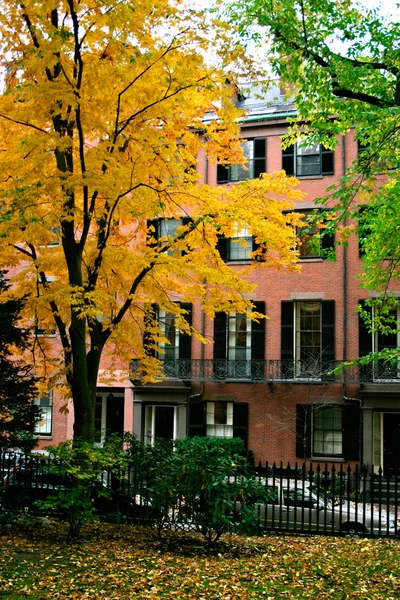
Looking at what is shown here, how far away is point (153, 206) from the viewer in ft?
33.4

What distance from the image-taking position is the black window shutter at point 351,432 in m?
22.5

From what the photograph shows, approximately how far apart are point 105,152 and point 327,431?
52.6ft

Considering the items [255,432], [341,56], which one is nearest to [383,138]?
[341,56]

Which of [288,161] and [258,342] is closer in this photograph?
[258,342]

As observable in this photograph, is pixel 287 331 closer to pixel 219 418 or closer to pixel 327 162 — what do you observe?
pixel 219 418

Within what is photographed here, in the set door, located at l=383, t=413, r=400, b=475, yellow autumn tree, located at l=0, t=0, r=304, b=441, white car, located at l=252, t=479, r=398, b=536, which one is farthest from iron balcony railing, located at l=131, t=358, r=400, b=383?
yellow autumn tree, located at l=0, t=0, r=304, b=441

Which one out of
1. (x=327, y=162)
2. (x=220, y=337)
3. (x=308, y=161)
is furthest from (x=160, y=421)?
(x=327, y=162)

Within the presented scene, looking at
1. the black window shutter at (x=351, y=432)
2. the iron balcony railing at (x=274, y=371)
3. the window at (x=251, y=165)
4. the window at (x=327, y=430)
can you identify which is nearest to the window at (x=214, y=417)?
the iron balcony railing at (x=274, y=371)

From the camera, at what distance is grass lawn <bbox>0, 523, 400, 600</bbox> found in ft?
23.6

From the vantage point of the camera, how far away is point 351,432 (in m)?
22.7

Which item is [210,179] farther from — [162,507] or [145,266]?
[162,507]

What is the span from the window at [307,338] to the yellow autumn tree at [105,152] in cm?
1142

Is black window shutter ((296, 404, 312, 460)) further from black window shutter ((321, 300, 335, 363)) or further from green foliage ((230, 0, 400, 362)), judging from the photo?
green foliage ((230, 0, 400, 362))

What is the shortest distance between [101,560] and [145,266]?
452 centimetres
